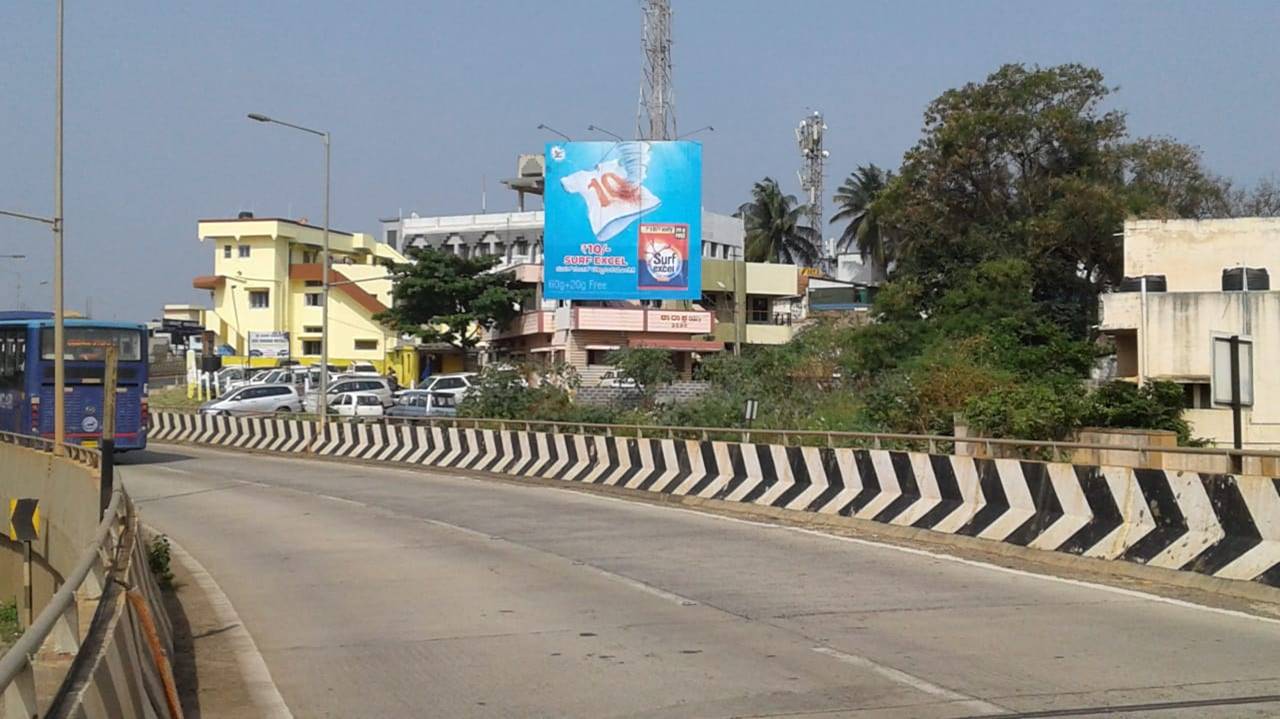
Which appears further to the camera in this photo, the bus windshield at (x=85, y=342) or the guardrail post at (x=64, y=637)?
the bus windshield at (x=85, y=342)

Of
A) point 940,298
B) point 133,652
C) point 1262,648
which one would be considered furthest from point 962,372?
point 133,652

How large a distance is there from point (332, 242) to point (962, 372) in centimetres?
6564

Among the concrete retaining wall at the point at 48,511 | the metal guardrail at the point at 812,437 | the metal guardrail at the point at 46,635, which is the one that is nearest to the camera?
the metal guardrail at the point at 46,635

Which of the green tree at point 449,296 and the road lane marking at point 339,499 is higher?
the green tree at point 449,296

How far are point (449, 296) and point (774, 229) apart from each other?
27.6 m

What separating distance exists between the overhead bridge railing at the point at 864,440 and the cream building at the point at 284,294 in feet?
138

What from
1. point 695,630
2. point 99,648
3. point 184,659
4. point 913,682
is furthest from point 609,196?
point 99,648

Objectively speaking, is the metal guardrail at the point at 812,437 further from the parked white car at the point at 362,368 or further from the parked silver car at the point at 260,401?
the parked white car at the point at 362,368

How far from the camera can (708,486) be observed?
22.8 m

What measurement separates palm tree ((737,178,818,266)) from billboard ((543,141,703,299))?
107ft

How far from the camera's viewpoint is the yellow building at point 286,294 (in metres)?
82.2

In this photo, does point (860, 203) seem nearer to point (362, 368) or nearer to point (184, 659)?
point (362, 368)

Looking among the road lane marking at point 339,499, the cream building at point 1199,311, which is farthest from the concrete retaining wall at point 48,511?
the cream building at point 1199,311

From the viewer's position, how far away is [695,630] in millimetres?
10625
